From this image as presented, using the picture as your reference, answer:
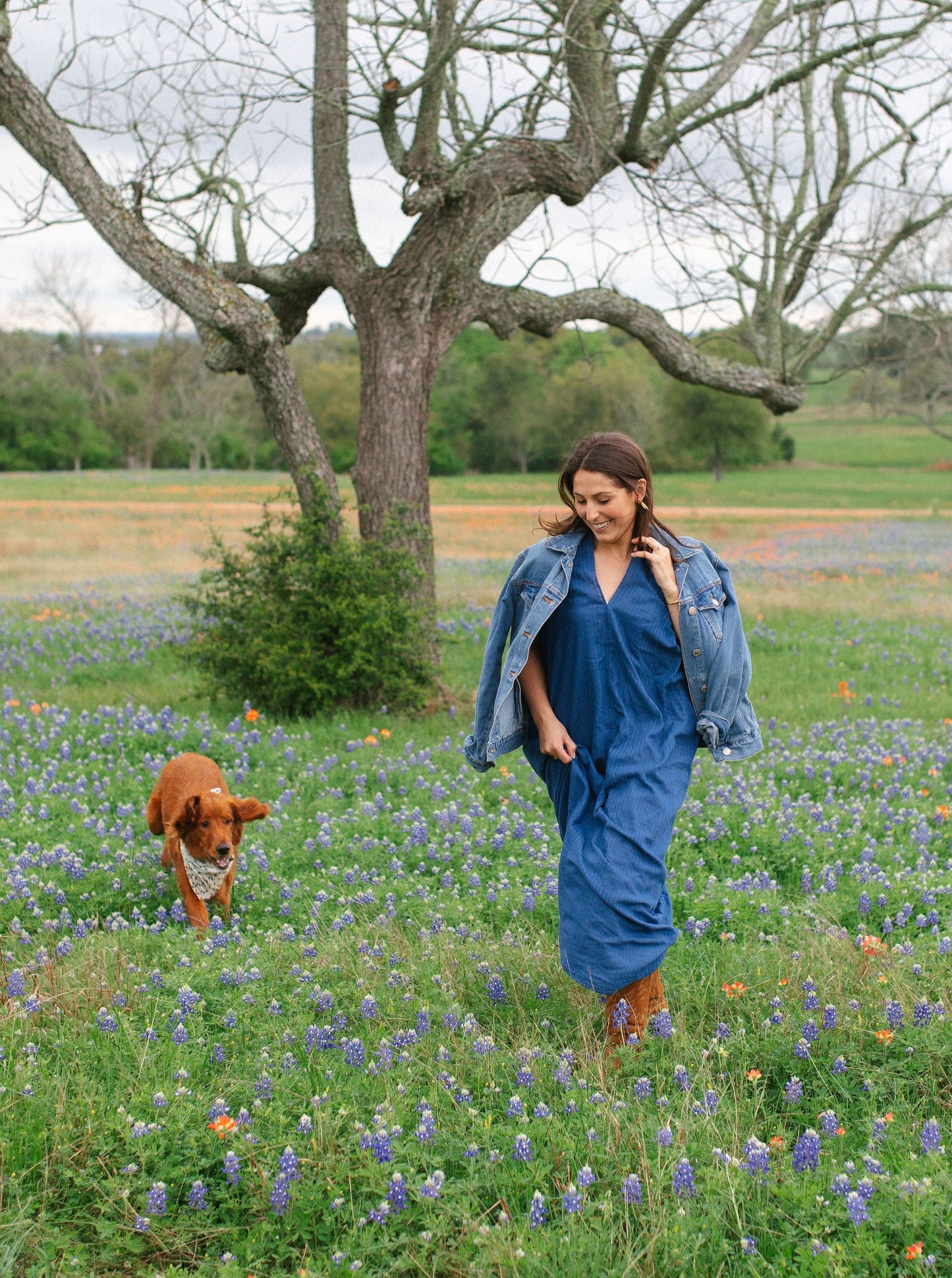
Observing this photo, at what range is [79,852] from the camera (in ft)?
20.1

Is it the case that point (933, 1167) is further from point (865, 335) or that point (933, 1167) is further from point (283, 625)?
point (865, 335)

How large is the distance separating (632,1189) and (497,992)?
1414mm

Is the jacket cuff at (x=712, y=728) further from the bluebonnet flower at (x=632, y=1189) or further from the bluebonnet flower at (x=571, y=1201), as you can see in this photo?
the bluebonnet flower at (x=571, y=1201)

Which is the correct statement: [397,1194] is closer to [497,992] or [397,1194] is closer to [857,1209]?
[857,1209]

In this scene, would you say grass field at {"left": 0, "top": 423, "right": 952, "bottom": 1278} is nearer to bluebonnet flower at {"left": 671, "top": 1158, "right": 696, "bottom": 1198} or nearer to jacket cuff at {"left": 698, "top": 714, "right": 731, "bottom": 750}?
bluebonnet flower at {"left": 671, "top": 1158, "right": 696, "bottom": 1198}

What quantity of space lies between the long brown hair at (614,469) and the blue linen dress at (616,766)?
13 cm

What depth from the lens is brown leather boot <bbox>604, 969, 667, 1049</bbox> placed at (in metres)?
4.00

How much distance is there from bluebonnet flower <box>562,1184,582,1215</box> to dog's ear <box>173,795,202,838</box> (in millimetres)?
2901

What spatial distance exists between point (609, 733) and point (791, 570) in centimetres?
1994

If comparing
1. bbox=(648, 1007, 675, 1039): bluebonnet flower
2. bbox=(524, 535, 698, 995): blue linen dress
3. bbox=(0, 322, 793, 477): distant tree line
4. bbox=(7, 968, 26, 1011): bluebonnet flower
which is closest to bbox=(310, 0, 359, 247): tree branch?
bbox=(524, 535, 698, 995): blue linen dress

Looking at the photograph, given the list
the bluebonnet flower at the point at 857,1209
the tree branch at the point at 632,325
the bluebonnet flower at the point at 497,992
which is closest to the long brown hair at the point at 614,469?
the bluebonnet flower at the point at 497,992

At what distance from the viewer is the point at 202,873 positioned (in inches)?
208

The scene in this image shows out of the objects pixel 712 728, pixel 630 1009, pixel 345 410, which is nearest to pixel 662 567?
pixel 712 728

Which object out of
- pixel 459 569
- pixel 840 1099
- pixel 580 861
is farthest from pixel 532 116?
pixel 459 569
